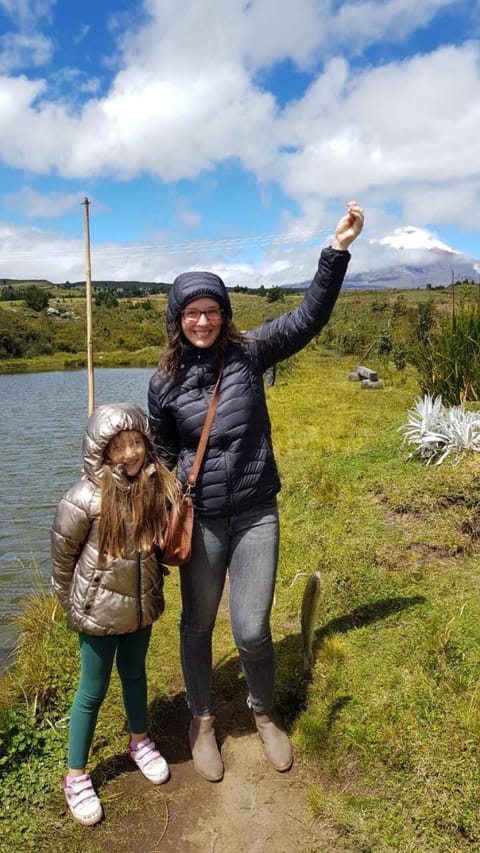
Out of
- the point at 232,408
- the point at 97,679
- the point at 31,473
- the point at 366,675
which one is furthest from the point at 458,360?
the point at 31,473

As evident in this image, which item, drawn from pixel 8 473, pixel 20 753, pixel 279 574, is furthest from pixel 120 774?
pixel 8 473

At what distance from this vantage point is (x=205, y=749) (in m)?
2.80

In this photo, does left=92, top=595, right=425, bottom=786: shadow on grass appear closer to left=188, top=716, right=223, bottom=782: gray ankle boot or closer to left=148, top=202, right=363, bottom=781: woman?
left=188, top=716, right=223, bottom=782: gray ankle boot

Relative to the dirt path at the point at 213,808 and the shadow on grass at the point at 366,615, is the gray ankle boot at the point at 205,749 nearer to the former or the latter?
the dirt path at the point at 213,808

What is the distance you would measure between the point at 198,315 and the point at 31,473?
10636mm

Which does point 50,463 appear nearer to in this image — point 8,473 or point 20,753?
point 8,473

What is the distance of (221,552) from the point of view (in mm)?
2613

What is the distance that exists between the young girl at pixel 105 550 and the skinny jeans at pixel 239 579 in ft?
0.63

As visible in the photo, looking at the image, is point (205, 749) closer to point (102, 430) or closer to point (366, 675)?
point (366, 675)

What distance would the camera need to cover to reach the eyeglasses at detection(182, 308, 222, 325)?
2.42m

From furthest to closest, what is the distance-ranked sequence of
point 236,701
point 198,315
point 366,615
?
point 366,615
point 236,701
point 198,315

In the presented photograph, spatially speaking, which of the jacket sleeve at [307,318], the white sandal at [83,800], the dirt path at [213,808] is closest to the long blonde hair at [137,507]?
the jacket sleeve at [307,318]

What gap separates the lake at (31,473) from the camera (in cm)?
663

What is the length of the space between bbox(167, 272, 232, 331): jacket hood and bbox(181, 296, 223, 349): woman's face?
23 millimetres
